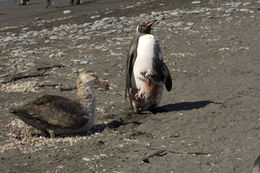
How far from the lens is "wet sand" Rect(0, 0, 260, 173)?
6.00m

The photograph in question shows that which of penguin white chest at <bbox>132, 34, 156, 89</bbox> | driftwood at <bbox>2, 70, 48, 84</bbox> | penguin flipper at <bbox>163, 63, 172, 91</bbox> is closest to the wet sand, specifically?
driftwood at <bbox>2, 70, 48, 84</bbox>

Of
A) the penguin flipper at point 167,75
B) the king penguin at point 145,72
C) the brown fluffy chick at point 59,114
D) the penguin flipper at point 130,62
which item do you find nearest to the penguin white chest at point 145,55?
the king penguin at point 145,72

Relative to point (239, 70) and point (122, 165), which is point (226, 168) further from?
point (239, 70)

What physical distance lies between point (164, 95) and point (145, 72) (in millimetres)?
1263

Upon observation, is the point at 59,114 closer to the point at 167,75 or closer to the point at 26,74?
the point at 167,75

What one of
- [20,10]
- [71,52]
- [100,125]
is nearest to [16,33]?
[71,52]

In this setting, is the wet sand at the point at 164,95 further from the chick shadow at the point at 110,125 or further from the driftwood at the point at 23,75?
the driftwood at the point at 23,75

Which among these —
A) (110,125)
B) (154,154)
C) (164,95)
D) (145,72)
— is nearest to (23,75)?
(164,95)

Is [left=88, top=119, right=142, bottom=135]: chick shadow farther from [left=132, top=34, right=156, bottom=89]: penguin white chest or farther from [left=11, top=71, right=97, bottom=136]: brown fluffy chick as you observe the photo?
[left=132, top=34, right=156, bottom=89]: penguin white chest

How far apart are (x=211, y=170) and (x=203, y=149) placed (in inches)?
24.7

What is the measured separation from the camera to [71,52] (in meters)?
13.0

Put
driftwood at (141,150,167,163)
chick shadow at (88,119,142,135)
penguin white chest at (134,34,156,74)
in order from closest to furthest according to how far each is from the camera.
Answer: driftwood at (141,150,167,163), chick shadow at (88,119,142,135), penguin white chest at (134,34,156,74)

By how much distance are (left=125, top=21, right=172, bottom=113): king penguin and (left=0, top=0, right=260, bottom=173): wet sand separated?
0.74 feet

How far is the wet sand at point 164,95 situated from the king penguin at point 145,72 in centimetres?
23
